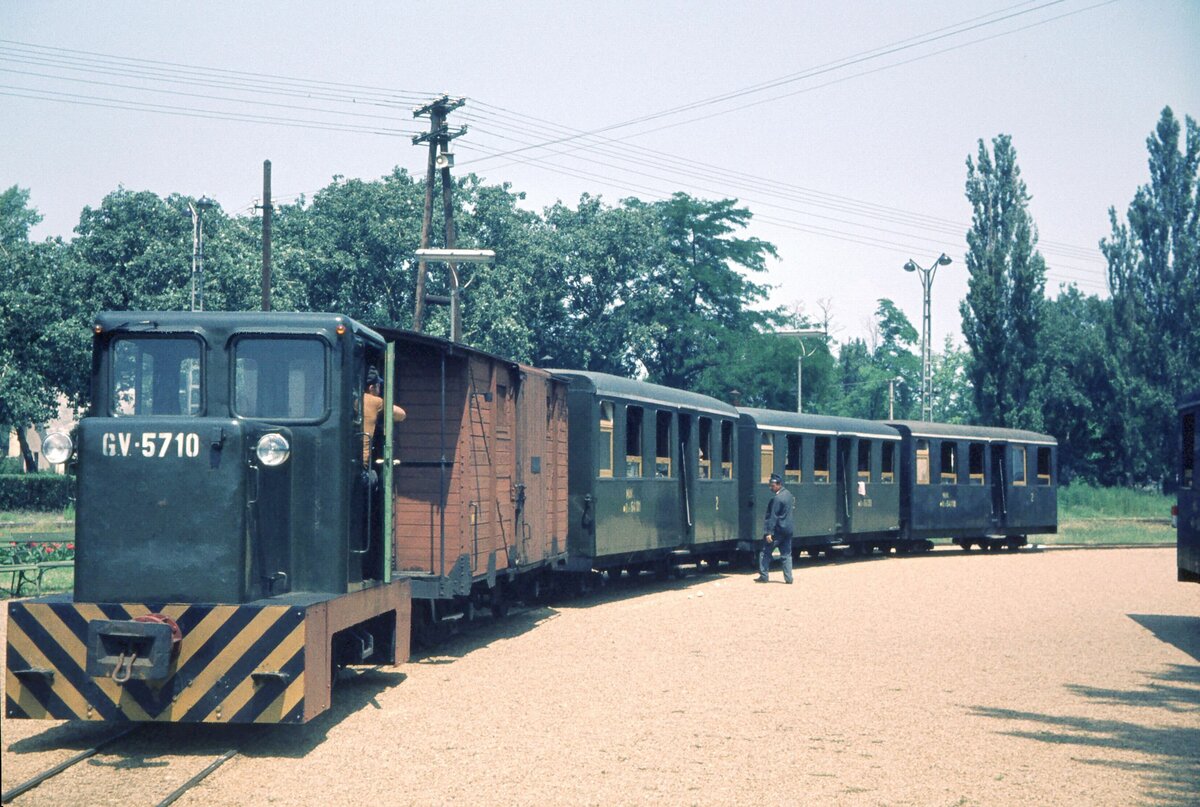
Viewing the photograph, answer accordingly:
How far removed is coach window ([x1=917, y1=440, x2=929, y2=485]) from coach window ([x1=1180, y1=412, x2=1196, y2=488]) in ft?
45.7

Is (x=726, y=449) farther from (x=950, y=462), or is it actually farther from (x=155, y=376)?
(x=155, y=376)

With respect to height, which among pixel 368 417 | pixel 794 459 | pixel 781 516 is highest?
pixel 368 417

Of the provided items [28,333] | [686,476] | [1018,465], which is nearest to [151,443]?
[686,476]

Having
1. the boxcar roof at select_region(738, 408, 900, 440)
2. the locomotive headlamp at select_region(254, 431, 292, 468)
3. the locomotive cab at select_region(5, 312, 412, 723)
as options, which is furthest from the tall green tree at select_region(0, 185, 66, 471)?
the locomotive headlamp at select_region(254, 431, 292, 468)

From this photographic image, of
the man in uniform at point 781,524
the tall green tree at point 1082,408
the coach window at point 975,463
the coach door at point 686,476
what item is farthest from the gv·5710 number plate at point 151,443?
the tall green tree at point 1082,408

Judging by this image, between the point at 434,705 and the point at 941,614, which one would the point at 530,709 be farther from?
the point at 941,614

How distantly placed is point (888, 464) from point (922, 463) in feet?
3.52

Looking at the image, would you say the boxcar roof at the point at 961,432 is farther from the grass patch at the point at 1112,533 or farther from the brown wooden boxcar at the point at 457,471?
the brown wooden boxcar at the point at 457,471

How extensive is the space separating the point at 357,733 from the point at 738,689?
3.65 metres

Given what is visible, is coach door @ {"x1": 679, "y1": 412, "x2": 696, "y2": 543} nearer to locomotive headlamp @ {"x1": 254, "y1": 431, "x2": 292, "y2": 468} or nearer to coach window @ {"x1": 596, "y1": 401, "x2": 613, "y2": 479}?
coach window @ {"x1": 596, "y1": 401, "x2": 613, "y2": 479}

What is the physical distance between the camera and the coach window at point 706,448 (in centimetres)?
2264

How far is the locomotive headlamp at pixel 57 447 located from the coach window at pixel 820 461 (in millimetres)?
20553

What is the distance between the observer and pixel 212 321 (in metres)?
8.96

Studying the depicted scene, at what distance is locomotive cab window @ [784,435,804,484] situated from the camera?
2675 centimetres
